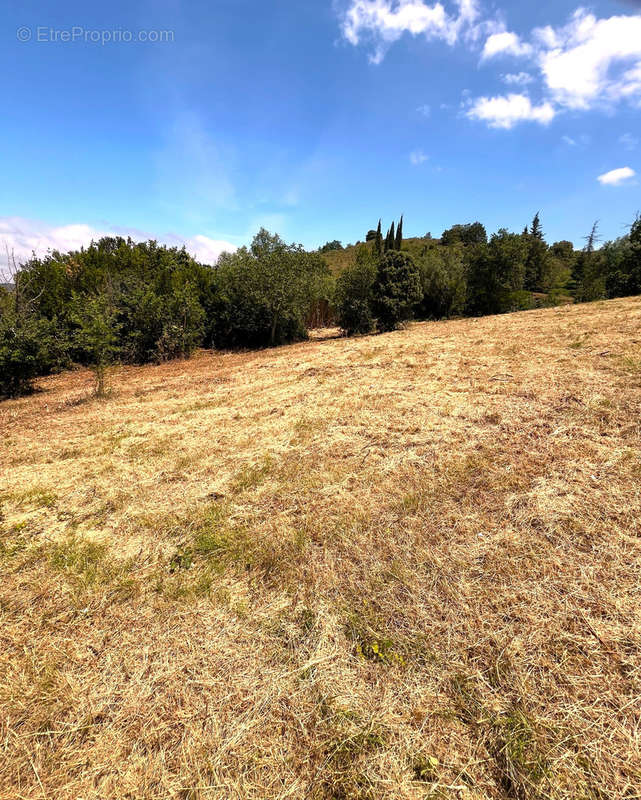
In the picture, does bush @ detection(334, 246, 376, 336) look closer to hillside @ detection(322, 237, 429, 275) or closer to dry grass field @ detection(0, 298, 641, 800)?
dry grass field @ detection(0, 298, 641, 800)

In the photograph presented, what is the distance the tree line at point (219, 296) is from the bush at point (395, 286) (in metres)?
0.05

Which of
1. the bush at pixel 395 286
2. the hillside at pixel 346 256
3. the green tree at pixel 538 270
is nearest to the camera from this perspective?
the bush at pixel 395 286

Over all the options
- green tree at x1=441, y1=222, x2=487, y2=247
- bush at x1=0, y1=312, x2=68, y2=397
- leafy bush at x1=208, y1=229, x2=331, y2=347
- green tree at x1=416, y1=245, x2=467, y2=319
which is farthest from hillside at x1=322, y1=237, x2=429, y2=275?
bush at x1=0, y1=312, x2=68, y2=397

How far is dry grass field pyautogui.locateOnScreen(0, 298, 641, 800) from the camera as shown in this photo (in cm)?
148

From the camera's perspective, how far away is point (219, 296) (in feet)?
54.0

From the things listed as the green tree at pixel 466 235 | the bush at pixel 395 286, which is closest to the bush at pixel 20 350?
the bush at pixel 395 286

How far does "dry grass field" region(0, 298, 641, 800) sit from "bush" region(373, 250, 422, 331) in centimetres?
1268

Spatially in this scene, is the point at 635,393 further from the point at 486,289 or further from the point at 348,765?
the point at 486,289

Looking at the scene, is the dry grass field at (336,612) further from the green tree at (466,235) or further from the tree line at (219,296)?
the green tree at (466,235)

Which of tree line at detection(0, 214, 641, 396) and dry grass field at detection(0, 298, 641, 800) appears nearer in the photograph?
dry grass field at detection(0, 298, 641, 800)

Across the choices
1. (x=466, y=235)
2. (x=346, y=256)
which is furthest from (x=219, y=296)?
(x=466, y=235)

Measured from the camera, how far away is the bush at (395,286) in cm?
1644

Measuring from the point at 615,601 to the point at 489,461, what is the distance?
171 cm

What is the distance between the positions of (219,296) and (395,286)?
9.26 m
